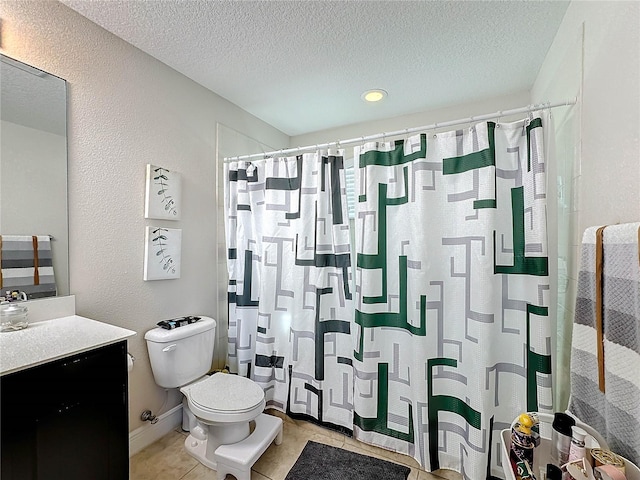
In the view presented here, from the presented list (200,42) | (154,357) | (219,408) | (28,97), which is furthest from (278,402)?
(200,42)

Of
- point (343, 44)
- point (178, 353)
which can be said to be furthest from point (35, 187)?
point (343, 44)

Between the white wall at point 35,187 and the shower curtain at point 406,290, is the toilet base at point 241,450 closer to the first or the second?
the shower curtain at point 406,290

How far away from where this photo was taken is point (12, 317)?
1.20 m

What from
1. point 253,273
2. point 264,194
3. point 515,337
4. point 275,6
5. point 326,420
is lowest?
point 326,420

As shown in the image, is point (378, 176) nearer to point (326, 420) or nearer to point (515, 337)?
point (515, 337)

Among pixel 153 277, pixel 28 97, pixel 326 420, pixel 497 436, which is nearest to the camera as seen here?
pixel 28 97

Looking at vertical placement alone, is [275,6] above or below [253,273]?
above

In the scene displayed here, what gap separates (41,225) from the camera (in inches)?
52.7

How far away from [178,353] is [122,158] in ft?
3.93

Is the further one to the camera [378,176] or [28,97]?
[378,176]

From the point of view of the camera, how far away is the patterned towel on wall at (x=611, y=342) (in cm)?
73

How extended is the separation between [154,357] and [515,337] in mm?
1990

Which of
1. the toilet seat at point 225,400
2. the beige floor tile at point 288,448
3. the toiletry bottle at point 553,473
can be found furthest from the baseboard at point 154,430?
the toiletry bottle at point 553,473

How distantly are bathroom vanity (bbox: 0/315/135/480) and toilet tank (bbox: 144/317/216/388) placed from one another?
47cm
